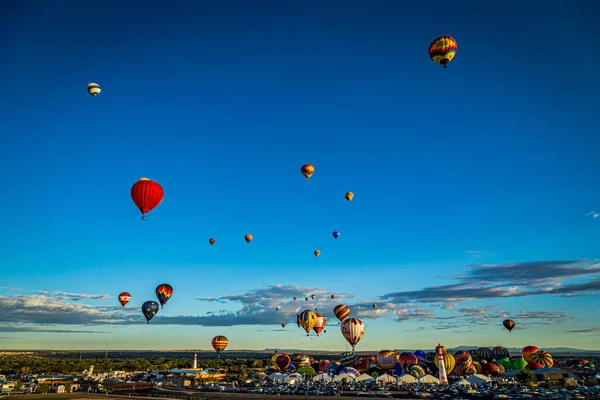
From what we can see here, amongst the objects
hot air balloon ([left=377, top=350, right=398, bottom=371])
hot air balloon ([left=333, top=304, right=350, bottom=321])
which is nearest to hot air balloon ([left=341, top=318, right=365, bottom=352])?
hot air balloon ([left=333, top=304, right=350, bottom=321])

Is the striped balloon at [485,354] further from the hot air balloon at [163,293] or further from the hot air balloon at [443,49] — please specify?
the hot air balloon at [443,49]

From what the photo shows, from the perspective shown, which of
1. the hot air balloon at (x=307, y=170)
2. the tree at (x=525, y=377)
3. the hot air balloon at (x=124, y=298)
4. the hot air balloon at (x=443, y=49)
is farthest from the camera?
the tree at (x=525, y=377)

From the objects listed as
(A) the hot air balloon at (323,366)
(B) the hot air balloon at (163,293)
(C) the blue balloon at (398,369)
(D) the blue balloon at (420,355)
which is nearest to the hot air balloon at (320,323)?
(A) the hot air balloon at (323,366)

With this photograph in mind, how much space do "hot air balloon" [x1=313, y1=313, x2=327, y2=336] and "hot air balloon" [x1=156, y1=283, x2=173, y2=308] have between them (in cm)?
2967

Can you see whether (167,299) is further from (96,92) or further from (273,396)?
(96,92)

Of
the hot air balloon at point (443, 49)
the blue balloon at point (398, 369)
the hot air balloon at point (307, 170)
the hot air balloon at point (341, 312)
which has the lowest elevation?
the blue balloon at point (398, 369)

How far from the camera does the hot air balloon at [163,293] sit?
62.2m

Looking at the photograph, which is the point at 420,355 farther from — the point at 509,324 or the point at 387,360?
the point at 509,324

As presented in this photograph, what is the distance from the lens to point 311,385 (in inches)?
2618

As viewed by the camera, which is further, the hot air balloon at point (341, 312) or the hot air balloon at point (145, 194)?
the hot air balloon at point (341, 312)

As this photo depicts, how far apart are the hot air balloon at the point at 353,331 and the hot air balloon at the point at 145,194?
37.0 meters

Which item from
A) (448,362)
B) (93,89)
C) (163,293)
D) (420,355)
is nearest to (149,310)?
(163,293)

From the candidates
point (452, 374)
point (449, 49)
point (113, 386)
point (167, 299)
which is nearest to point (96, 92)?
point (167, 299)

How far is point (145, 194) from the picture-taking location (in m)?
43.3
